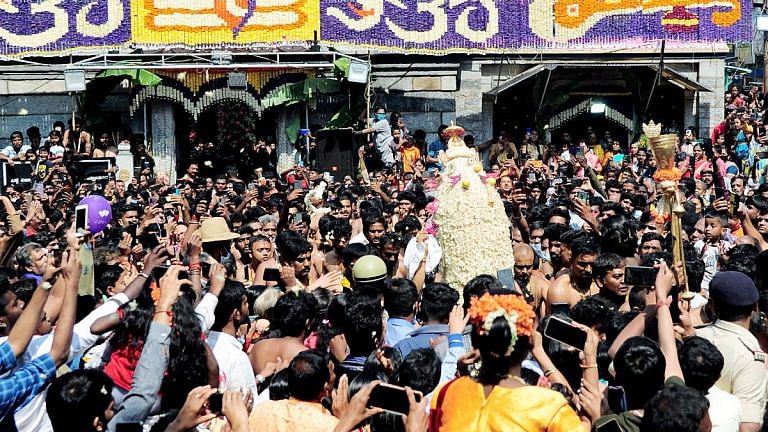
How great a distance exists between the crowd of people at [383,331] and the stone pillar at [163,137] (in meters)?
10.3

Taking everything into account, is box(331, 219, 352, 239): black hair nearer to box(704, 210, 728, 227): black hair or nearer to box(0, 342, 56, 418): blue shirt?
box(704, 210, 728, 227): black hair

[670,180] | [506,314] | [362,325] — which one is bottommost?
[362,325]

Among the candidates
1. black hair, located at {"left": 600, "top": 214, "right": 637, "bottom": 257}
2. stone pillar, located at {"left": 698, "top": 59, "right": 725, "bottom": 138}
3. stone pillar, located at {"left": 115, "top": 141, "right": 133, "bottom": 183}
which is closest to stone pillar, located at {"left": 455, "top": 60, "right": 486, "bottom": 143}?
stone pillar, located at {"left": 698, "top": 59, "right": 725, "bottom": 138}

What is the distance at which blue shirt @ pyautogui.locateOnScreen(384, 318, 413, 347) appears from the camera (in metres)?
6.72

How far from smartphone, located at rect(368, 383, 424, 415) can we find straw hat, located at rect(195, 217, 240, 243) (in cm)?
521

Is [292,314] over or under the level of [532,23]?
under

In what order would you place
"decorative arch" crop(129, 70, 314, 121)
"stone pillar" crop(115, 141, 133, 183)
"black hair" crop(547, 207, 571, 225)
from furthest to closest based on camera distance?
"decorative arch" crop(129, 70, 314, 121), "stone pillar" crop(115, 141, 133, 183), "black hair" crop(547, 207, 571, 225)

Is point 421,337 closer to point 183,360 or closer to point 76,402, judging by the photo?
point 183,360

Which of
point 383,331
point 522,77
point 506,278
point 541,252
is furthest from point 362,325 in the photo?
point 522,77

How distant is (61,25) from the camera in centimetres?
2138

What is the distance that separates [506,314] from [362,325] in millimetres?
1763

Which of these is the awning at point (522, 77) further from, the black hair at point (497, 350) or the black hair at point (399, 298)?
the black hair at point (497, 350)

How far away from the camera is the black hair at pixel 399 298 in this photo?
6.85 metres

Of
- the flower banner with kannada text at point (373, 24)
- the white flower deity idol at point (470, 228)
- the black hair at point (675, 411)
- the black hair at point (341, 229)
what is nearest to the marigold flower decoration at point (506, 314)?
the black hair at point (675, 411)
